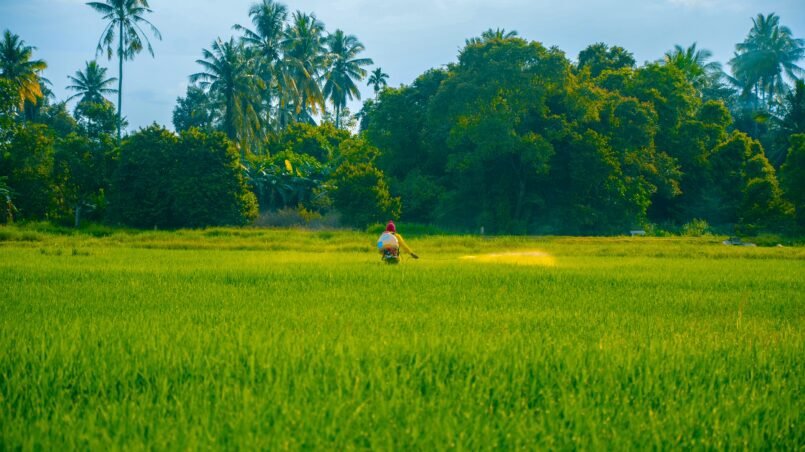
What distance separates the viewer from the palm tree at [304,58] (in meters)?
45.0

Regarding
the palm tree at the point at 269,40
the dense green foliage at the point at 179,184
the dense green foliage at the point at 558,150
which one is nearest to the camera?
the dense green foliage at the point at 179,184

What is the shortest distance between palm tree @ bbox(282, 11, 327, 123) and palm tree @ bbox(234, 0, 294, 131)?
0.50 metres

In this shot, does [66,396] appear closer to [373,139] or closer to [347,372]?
[347,372]

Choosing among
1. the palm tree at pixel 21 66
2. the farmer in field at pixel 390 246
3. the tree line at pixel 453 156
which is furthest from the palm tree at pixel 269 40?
the farmer in field at pixel 390 246

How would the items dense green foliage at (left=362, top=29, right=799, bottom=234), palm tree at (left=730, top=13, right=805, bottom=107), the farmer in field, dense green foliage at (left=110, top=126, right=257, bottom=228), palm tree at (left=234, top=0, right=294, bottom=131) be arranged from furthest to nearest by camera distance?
palm tree at (left=730, top=13, right=805, bottom=107)
palm tree at (left=234, top=0, right=294, bottom=131)
dense green foliage at (left=362, top=29, right=799, bottom=234)
dense green foliage at (left=110, top=126, right=257, bottom=228)
the farmer in field

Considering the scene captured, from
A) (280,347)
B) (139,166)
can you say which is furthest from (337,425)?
(139,166)

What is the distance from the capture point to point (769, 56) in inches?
2224

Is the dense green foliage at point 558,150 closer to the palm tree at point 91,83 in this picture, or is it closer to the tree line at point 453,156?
the tree line at point 453,156

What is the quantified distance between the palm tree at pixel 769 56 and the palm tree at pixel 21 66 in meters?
55.0

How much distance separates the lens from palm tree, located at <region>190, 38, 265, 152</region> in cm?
3831

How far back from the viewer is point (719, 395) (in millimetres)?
3938

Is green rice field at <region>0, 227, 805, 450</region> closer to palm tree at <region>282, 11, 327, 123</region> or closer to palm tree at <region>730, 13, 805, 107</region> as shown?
palm tree at <region>282, 11, 327, 123</region>

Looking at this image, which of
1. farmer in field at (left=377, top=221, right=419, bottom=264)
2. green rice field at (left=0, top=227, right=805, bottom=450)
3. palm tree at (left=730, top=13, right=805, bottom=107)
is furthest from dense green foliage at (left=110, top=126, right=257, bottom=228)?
palm tree at (left=730, top=13, right=805, bottom=107)

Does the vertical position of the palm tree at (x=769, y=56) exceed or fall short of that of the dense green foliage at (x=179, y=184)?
it exceeds it
